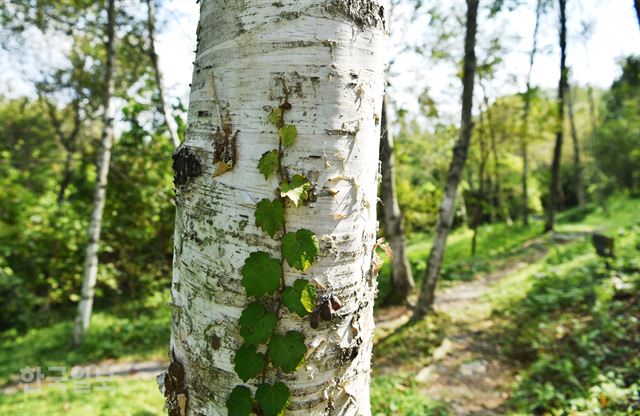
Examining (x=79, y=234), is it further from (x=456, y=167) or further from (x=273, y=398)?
(x=273, y=398)

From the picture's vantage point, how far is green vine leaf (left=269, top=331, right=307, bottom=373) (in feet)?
3.13

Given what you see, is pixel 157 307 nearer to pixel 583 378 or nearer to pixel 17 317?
pixel 17 317

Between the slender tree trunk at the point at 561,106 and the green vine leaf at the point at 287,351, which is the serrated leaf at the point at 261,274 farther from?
the slender tree trunk at the point at 561,106

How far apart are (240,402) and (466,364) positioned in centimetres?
489

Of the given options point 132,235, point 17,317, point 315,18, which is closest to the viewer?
point 315,18

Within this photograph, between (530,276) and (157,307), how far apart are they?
8.37m

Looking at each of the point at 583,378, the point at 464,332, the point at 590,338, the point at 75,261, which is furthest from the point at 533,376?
the point at 75,261

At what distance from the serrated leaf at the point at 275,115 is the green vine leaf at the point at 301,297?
0.40m

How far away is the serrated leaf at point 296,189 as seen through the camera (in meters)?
0.93

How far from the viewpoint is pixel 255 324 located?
0.95 m

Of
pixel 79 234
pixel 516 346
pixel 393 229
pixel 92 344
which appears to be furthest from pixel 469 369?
pixel 79 234

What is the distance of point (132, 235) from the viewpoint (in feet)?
30.5

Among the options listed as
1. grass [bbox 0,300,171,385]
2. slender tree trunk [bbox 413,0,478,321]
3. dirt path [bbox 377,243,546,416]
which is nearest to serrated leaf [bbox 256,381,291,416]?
dirt path [bbox 377,243,546,416]

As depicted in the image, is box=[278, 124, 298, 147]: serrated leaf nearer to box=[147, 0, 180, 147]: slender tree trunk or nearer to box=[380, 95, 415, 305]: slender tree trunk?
box=[147, 0, 180, 147]: slender tree trunk
